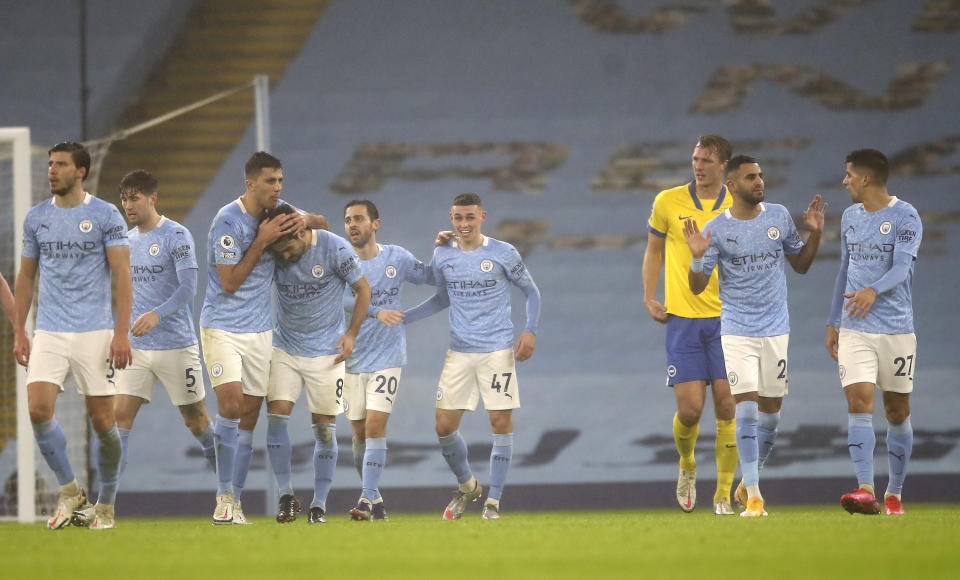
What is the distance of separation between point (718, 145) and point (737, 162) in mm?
502

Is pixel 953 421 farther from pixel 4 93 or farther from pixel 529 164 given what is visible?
pixel 4 93

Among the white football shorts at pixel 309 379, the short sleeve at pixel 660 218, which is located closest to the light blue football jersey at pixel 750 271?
the short sleeve at pixel 660 218

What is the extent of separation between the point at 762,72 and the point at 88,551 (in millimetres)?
8785

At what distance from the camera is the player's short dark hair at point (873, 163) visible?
293 inches

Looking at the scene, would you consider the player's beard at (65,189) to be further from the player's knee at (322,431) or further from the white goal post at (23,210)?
the player's knee at (322,431)

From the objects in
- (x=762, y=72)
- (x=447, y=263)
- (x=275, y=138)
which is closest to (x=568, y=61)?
(x=762, y=72)

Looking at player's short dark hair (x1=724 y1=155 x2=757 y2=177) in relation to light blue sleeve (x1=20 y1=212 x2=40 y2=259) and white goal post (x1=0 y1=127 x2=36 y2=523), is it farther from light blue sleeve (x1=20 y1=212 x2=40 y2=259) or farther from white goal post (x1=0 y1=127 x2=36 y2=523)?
white goal post (x1=0 y1=127 x2=36 y2=523)

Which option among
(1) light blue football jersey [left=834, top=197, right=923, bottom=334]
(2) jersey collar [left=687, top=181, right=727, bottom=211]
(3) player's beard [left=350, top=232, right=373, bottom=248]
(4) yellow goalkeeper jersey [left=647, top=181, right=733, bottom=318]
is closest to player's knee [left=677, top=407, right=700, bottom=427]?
(4) yellow goalkeeper jersey [left=647, top=181, right=733, bottom=318]

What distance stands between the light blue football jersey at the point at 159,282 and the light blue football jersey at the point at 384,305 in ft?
3.99

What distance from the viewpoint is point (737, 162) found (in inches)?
296

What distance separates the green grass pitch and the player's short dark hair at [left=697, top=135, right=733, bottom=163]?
7.73 ft

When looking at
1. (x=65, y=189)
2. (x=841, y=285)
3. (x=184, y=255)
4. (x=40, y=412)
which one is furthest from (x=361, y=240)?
(x=841, y=285)

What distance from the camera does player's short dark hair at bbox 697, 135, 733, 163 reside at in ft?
26.1

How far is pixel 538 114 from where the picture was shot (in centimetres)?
1247
